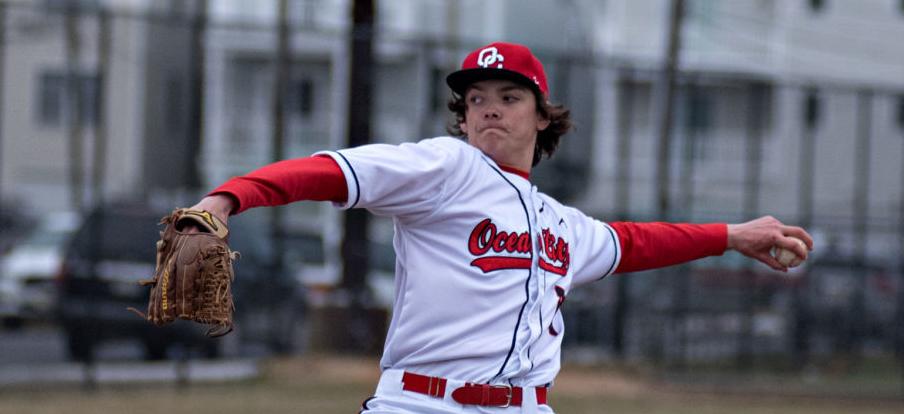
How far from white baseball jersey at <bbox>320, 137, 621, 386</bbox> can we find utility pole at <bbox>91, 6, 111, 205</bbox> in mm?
7186

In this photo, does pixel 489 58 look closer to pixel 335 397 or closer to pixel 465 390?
pixel 465 390

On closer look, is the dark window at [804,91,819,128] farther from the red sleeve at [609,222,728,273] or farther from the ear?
the ear

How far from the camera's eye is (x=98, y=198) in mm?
10172

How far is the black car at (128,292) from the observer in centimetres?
998

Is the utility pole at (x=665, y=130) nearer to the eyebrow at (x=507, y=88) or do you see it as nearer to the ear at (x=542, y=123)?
the ear at (x=542, y=123)

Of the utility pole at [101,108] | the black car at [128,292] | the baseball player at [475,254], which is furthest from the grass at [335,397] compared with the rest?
Answer: the baseball player at [475,254]

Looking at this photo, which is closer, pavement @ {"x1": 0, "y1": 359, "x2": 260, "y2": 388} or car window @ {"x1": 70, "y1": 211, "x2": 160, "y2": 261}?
pavement @ {"x1": 0, "y1": 359, "x2": 260, "y2": 388}

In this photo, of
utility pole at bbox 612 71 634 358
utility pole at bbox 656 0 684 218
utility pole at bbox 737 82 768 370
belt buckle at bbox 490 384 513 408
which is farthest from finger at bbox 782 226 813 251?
utility pole at bbox 737 82 768 370

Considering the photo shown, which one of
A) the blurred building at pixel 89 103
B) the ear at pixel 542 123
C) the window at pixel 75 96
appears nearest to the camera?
the ear at pixel 542 123

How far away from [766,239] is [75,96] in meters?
7.59

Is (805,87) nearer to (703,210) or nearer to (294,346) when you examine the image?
(703,210)

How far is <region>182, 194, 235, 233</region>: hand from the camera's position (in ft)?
8.81

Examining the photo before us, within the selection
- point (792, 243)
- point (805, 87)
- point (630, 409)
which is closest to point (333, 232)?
point (630, 409)

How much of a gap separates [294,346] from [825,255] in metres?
5.48
